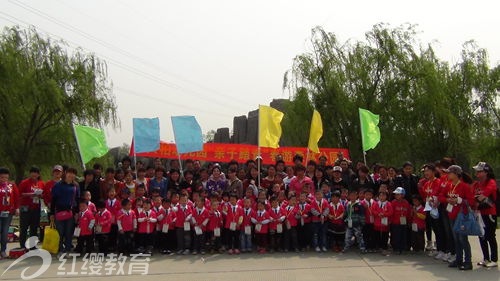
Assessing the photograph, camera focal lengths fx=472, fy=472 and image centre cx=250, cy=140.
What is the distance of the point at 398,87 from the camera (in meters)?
18.5

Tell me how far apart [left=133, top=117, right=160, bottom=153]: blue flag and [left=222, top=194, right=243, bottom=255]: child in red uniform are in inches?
104

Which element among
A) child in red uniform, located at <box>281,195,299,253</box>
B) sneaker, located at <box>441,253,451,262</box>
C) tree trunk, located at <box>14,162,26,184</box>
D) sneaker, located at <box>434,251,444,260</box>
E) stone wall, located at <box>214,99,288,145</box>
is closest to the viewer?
sneaker, located at <box>441,253,451,262</box>

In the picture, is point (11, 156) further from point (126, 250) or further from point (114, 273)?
point (114, 273)

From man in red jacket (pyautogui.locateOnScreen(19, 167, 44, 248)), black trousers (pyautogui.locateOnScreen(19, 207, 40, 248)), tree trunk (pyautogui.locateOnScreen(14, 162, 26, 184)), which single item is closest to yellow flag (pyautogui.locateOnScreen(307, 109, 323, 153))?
man in red jacket (pyautogui.locateOnScreen(19, 167, 44, 248))

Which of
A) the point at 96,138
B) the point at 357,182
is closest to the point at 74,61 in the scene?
the point at 96,138

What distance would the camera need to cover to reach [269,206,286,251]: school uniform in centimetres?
848

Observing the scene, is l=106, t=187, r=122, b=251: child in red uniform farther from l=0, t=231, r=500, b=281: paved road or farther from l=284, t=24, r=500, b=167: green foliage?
l=284, t=24, r=500, b=167: green foliage

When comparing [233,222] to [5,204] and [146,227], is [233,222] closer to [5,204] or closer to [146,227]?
[146,227]

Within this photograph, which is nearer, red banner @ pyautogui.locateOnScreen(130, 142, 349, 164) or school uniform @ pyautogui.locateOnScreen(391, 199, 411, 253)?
school uniform @ pyautogui.locateOnScreen(391, 199, 411, 253)

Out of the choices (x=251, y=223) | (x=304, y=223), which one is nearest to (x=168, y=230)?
(x=251, y=223)

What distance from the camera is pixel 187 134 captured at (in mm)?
10516

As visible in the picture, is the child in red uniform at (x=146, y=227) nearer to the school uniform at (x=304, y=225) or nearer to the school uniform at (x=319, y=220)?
the school uniform at (x=304, y=225)

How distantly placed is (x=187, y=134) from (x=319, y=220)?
3.66 meters

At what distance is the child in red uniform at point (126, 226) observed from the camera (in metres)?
8.27
